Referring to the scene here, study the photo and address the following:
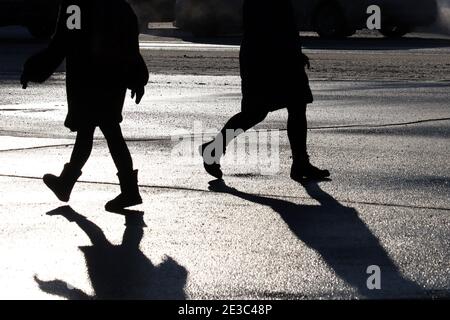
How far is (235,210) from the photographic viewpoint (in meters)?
9.02

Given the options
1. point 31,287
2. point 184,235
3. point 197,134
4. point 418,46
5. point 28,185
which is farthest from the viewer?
point 418,46

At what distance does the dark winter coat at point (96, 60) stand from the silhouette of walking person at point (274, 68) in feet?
4.49

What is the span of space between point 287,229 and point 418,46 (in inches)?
753

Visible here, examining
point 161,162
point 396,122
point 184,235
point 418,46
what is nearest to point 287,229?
point 184,235

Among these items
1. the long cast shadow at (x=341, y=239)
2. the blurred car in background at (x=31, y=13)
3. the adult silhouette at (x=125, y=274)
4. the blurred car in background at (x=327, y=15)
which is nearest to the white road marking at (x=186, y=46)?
the blurred car in background at (x=31, y=13)

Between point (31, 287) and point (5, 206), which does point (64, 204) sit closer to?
point (5, 206)

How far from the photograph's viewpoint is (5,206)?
908 cm

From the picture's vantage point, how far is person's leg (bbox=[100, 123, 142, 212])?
356 inches

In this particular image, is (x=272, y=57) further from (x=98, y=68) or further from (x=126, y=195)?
(x=126, y=195)

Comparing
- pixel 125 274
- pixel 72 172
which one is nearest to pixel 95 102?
pixel 72 172

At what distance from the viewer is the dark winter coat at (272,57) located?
10.4 meters

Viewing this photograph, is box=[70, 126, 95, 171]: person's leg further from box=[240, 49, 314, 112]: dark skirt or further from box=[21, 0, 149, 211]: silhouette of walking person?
box=[240, 49, 314, 112]: dark skirt

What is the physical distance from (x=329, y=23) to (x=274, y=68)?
65.6 feet

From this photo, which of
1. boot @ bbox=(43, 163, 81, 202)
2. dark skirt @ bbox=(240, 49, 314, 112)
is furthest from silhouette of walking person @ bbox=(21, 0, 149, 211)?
dark skirt @ bbox=(240, 49, 314, 112)
